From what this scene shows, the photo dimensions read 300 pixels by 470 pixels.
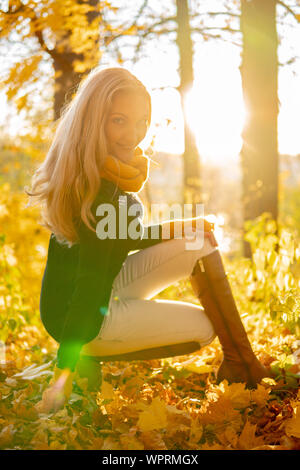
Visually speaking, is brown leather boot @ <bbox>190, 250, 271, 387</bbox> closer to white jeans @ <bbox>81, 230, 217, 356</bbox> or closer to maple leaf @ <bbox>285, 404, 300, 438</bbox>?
white jeans @ <bbox>81, 230, 217, 356</bbox>

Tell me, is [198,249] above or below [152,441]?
above

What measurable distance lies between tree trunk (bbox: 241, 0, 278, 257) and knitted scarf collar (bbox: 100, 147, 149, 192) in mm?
2660

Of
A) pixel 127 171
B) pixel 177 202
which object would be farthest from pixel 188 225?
pixel 177 202

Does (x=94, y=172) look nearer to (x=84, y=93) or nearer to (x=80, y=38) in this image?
(x=84, y=93)

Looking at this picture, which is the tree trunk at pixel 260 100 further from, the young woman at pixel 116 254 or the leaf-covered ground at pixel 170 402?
the young woman at pixel 116 254

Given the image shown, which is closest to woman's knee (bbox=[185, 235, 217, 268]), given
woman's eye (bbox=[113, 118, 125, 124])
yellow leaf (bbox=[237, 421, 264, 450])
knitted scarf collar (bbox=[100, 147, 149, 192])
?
knitted scarf collar (bbox=[100, 147, 149, 192])

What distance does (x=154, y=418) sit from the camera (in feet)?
5.09

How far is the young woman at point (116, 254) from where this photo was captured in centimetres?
181

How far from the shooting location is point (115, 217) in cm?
186

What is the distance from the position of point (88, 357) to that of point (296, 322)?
96 cm

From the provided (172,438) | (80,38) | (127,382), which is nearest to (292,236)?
(127,382)

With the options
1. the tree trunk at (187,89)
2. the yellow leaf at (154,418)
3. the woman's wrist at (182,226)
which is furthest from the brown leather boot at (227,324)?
the tree trunk at (187,89)

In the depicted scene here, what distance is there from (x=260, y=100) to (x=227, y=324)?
3071 mm

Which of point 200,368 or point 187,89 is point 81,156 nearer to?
point 200,368
